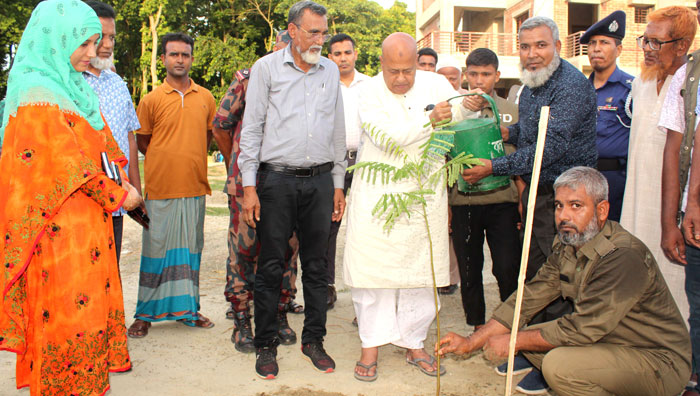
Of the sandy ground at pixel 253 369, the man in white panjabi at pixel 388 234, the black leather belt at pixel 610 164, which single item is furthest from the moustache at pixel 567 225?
the black leather belt at pixel 610 164

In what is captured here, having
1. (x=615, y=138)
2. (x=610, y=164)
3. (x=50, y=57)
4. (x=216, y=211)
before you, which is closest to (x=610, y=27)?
(x=615, y=138)

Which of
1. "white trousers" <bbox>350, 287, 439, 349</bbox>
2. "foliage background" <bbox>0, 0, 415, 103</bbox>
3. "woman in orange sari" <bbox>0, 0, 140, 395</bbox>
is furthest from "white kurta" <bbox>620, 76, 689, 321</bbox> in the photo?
"foliage background" <bbox>0, 0, 415, 103</bbox>

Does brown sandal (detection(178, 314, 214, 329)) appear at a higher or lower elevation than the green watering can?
lower

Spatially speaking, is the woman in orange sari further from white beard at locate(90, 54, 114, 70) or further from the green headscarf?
white beard at locate(90, 54, 114, 70)

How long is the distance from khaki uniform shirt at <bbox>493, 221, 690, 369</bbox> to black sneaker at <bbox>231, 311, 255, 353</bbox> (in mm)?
1838

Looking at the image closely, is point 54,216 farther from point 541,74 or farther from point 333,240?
point 541,74

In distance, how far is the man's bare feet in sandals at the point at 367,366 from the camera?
348cm

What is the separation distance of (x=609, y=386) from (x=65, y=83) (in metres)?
3.07

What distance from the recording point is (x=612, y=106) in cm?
400

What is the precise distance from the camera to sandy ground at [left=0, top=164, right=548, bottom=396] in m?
3.33

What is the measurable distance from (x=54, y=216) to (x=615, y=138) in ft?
11.7

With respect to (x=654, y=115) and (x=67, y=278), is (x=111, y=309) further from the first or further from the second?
(x=654, y=115)

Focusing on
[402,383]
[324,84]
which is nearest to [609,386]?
[402,383]

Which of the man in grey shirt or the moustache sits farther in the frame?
the man in grey shirt
